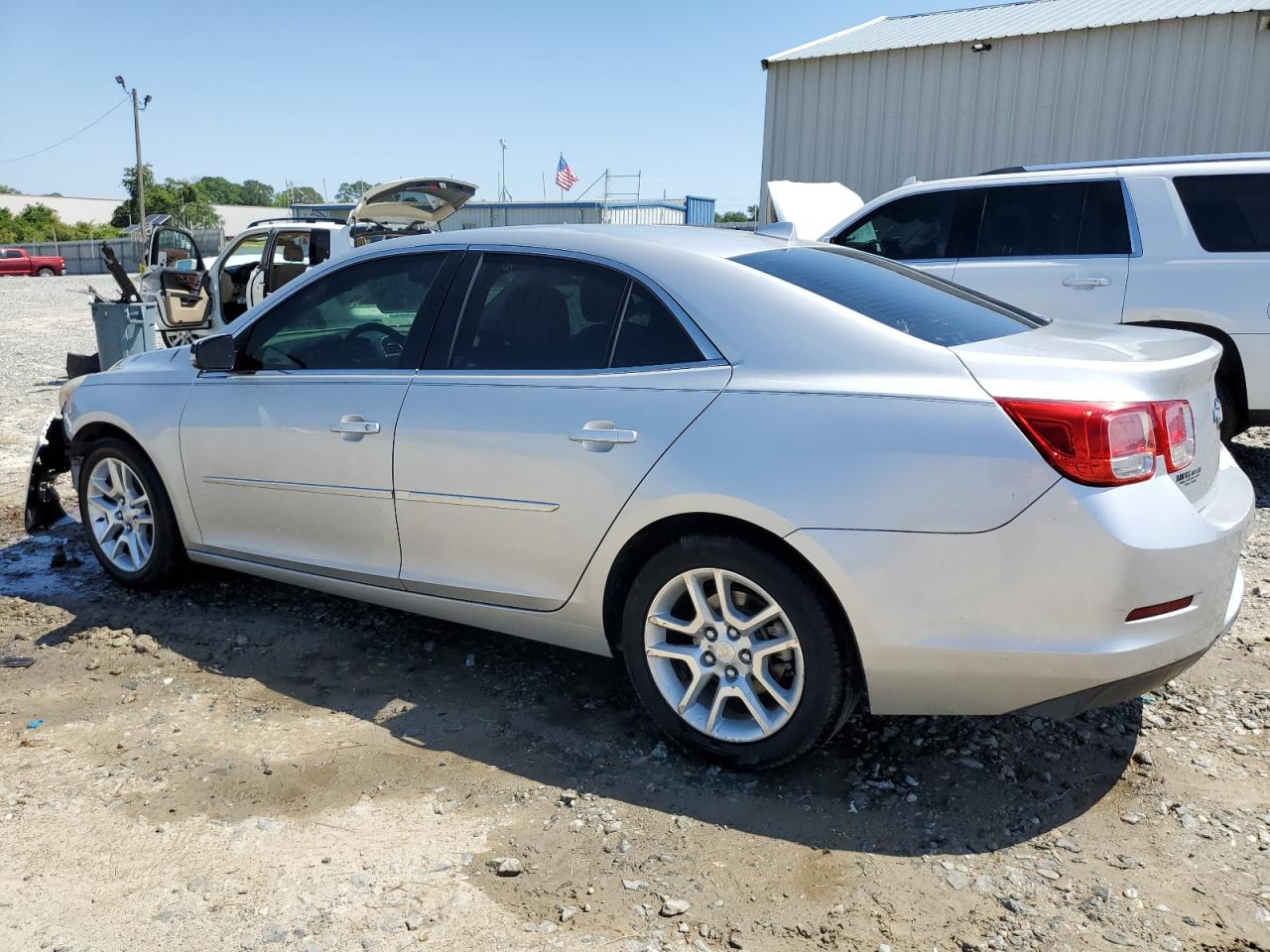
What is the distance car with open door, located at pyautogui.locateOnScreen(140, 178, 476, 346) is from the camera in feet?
31.8

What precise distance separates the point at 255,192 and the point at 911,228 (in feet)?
563

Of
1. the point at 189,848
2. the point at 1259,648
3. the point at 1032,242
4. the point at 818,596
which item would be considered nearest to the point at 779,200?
the point at 1032,242

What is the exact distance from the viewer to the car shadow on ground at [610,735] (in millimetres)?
2984

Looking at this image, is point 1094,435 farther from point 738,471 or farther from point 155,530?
point 155,530

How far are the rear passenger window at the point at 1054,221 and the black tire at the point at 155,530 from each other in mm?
5178

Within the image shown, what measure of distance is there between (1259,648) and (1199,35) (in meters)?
9.33

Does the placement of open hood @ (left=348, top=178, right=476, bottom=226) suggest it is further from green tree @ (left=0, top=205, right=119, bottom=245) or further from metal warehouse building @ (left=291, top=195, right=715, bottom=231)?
green tree @ (left=0, top=205, right=119, bottom=245)

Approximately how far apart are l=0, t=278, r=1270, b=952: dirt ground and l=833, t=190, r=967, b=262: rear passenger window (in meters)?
3.65

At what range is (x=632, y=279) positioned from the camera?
3.38 metres

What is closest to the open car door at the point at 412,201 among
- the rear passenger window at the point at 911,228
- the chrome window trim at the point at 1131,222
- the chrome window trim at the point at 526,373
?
the rear passenger window at the point at 911,228

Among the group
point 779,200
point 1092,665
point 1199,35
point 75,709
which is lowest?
point 75,709

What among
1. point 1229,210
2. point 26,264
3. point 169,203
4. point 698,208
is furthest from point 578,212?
point 169,203

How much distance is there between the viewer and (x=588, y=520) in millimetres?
3242

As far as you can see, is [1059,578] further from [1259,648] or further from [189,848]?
[189,848]
